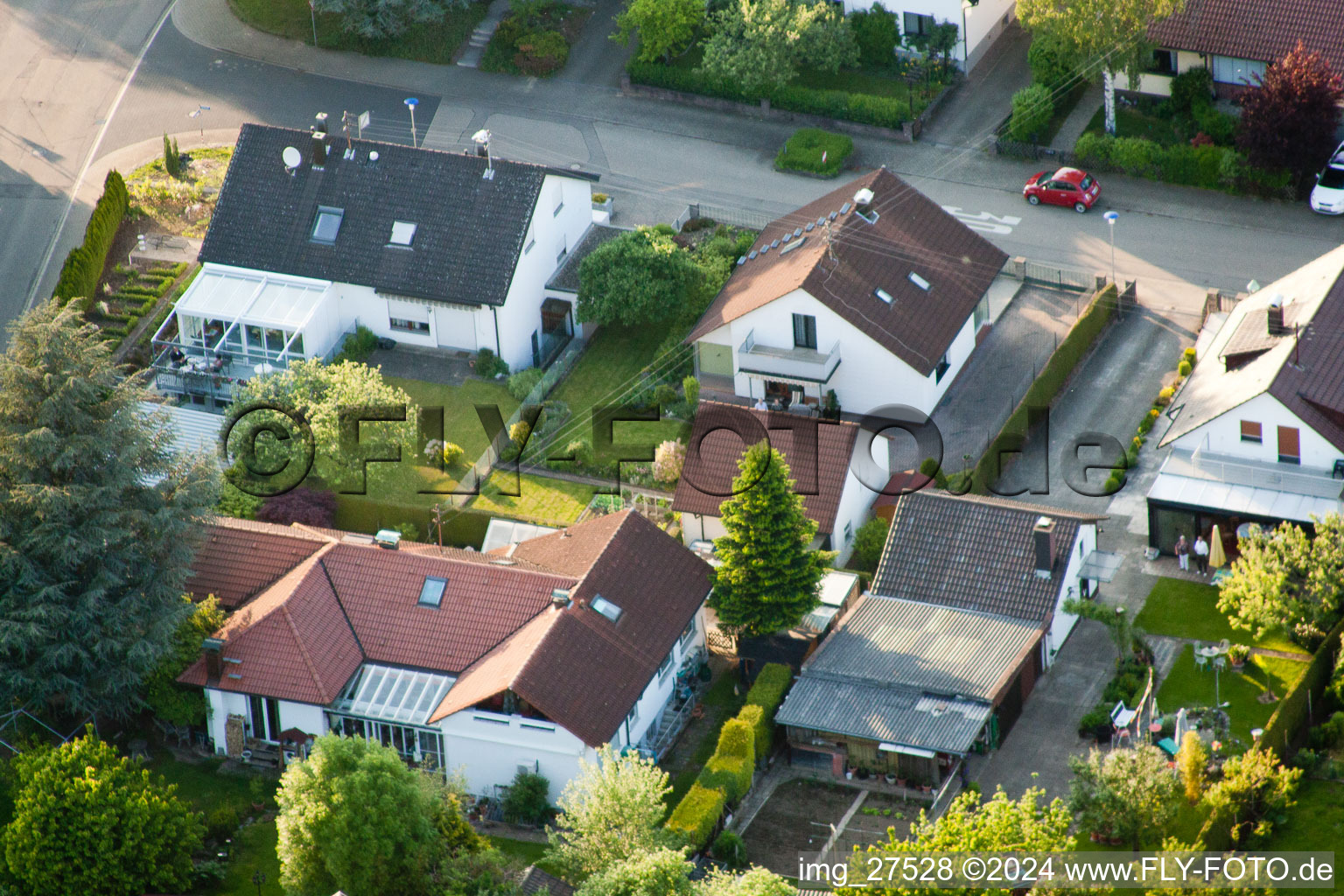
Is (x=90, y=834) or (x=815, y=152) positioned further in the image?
(x=815, y=152)

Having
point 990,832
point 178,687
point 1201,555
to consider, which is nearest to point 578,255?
point 178,687

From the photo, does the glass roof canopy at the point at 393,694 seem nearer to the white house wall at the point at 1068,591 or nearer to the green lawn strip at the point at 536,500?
the green lawn strip at the point at 536,500

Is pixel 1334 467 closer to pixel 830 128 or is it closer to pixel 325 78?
pixel 830 128

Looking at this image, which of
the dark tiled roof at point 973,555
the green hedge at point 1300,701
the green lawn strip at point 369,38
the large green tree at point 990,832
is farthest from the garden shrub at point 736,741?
the green lawn strip at point 369,38

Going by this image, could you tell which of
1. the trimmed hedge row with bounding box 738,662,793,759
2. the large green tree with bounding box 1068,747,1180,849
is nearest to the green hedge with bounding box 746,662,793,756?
the trimmed hedge row with bounding box 738,662,793,759

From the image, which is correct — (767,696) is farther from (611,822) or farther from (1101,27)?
(1101,27)

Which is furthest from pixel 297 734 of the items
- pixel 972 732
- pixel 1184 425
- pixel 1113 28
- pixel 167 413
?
pixel 1113 28
